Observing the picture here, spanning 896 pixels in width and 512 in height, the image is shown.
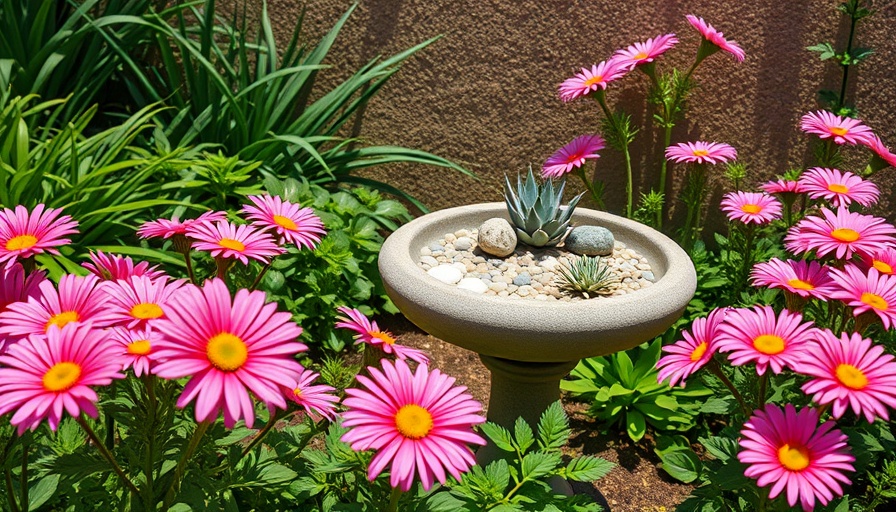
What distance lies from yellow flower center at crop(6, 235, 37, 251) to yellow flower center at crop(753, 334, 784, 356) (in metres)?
1.20

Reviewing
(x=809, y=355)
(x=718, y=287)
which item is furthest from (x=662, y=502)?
(x=809, y=355)

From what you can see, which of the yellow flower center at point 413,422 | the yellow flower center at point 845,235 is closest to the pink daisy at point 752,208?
the yellow flower center at point 845,235

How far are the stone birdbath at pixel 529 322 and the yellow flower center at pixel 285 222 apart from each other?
52 cm

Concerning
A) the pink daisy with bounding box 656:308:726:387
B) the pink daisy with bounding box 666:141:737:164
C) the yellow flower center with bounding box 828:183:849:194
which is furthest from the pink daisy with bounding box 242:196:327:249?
the pink daisy with bounding box 666:141:737:164

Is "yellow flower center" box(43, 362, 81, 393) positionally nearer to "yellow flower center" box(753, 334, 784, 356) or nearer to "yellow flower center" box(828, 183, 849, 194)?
"yellow flower center" box(753, 334, 784, 356)

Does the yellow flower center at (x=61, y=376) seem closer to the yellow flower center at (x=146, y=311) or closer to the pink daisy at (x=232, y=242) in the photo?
the yellow flower center at (x=146, y=311)

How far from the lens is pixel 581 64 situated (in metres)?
3.27

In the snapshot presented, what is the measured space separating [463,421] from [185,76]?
126 inches

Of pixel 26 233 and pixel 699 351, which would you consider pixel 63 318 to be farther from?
pixel 699 351

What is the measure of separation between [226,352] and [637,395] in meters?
2.03

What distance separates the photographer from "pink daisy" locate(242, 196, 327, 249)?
5.07ft

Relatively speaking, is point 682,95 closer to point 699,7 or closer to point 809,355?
point 699,7

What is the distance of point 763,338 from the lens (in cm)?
132

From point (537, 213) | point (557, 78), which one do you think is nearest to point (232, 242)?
point (537, 213)
